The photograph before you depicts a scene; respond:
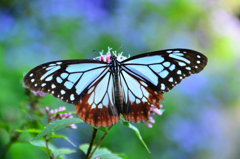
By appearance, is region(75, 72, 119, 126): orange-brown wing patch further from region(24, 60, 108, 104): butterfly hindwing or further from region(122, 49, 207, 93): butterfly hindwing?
region(122, 49, 207, 93): butterfly hindwing

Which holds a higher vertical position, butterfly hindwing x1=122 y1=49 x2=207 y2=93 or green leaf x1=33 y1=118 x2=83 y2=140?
butterfly hindwing x1=122 y1=49 x2=207 y2=93

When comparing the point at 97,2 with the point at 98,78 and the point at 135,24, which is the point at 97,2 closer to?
the point at 135,24

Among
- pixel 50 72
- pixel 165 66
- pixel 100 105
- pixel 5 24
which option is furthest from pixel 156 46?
pixel 50 72

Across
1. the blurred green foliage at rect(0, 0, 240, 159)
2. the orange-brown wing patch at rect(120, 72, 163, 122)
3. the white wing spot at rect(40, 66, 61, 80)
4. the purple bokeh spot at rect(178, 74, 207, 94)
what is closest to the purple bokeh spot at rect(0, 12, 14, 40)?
the blurred green foliage at rect(0, 0, 240, 159)

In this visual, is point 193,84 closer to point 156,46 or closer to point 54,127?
point 156,46

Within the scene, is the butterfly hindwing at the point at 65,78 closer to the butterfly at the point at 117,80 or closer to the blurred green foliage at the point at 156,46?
the butterfly at the point at 117,80

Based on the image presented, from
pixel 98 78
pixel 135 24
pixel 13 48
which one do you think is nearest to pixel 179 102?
pixel 135 24
